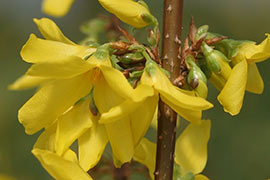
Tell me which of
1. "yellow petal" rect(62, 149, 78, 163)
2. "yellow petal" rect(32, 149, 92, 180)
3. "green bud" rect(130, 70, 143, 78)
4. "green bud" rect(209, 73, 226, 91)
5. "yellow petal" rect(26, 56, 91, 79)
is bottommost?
"yellow petal" rect(62, 149, 78, 163)

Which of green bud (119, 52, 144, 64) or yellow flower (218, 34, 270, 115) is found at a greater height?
green bud (119, 52, 144, 64)

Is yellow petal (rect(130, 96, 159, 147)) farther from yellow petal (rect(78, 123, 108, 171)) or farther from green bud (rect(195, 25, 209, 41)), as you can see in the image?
green bud (rect(195, 25, 209, 41))

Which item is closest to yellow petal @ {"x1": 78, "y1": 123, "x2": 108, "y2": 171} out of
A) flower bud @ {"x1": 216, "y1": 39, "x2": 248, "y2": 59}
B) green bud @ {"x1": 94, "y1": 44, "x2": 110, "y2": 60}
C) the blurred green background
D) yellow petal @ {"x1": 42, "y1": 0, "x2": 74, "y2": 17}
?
green bud @ {"x1": 94, "y1": 44, "x2": 110, "y2": 60}

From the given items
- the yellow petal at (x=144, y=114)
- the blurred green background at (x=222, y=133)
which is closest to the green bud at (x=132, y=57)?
the yellow petal at (x=144, y=114)

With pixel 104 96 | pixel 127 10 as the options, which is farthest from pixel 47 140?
pixel 127 10

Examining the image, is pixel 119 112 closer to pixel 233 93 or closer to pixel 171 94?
pixel 171 94

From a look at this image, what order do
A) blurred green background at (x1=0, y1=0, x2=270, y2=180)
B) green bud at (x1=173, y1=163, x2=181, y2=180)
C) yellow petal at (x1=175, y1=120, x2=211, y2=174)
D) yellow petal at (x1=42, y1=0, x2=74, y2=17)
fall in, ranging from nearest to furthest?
green bud at (x1=173, y1=163, x2=181, y2=180)
yellow petal at (x1=175, y1=120, x2=211, y2=174)
yellow petal at (x1=42, y1=0, x2=74, y2=17)
blurred green background at (x1=0, y1=0, x2=270, y2=180)
